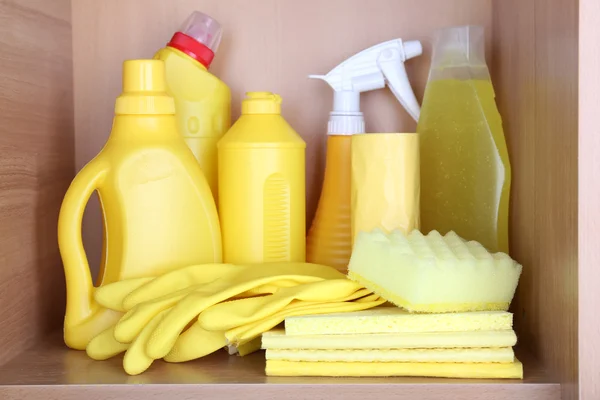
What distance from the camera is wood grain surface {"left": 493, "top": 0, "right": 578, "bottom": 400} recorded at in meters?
0.58

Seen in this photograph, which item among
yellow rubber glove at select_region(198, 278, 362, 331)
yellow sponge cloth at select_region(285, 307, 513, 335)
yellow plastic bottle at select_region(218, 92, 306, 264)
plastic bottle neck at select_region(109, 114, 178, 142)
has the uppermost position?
plastic bottle neck at select_region(109, 114, 178, 142)

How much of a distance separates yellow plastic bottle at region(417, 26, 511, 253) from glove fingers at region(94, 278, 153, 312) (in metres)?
0.31

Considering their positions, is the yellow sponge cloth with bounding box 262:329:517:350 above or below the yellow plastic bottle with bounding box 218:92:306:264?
below

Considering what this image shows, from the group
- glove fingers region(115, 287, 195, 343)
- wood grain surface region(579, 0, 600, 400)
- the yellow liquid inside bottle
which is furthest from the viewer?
the yellow liquid inside bottle

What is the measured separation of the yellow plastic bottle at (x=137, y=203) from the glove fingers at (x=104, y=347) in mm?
37

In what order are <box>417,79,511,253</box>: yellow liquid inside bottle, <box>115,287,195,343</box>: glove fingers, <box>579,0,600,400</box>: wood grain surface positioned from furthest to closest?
<box>417,79,511,253</box>: yellow liquid inside bottle → <box>115,287,195,343</box>: glove fingers → <box>579,0,600,400</box>: wood grain surface

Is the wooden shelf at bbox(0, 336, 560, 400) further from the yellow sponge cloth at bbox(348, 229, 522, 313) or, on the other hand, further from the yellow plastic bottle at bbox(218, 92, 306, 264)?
the yellow plastic bottle at bbox(218, 92, 306, 264)

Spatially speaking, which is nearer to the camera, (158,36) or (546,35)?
(546,35)

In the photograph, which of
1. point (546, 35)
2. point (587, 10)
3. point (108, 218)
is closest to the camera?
point (587, 10)

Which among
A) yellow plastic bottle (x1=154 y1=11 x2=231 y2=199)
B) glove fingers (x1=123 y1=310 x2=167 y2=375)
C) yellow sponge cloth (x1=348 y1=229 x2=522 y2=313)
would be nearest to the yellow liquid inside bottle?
yellow sponge cloth (x1=348 y1=229 x2=522 y2=313)

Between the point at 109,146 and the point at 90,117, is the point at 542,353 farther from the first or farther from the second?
the point at 90,117

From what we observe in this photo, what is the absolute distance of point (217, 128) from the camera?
0.87 metres

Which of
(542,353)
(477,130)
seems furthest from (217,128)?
(542,353)

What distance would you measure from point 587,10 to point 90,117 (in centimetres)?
57
